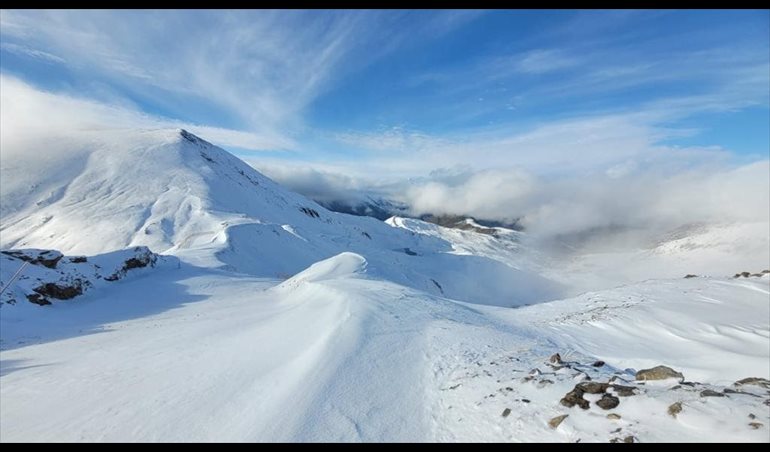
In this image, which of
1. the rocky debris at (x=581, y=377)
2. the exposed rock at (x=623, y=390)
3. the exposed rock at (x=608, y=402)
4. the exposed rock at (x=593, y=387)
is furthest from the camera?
the rocky debris at (x=581, y=377)

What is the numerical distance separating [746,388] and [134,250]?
3155 cm

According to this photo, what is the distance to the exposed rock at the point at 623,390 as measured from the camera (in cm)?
614

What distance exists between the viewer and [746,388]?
20.4 feet

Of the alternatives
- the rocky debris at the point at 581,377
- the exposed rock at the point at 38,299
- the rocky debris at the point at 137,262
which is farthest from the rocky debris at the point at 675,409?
the rocky debris at the point at 137,262

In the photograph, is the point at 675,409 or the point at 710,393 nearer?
the point at 675,409

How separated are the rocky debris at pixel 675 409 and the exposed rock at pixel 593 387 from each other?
104 centimetres

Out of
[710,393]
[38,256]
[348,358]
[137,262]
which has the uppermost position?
[38,256]

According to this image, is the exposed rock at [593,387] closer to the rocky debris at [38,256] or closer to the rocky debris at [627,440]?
the rocky debris at [627,440]

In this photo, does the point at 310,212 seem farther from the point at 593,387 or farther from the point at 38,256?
the point at 593,387

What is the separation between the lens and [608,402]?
6043 mm

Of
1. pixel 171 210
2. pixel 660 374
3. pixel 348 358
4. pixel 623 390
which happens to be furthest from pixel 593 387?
pixel 171 210

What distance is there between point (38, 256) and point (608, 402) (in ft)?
92.0
